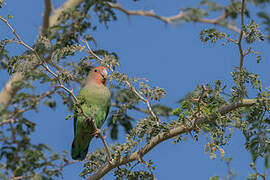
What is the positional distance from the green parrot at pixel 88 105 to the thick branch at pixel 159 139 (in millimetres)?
1254

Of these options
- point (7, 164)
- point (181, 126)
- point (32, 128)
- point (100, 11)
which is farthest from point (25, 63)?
point (100, 11)

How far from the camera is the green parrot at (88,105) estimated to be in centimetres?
570

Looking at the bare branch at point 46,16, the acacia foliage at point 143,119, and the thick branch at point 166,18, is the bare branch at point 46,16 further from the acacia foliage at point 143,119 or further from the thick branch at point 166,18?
the acacia foliage at point 143,119

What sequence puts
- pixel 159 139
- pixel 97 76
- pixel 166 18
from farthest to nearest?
pixel 166 18 → pixel 97 76 → pixel 159 139

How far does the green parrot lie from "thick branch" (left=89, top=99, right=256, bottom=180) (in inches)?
49.4

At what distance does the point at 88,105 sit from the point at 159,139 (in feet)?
6.02

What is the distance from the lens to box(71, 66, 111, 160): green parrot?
5.70m

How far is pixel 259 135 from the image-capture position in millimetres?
3727

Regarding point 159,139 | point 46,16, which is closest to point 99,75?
point 159,139

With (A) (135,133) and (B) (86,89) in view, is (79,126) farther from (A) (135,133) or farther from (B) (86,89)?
(A) (135,133)

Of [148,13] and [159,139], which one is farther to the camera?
[148,13]

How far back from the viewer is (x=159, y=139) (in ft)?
13.3

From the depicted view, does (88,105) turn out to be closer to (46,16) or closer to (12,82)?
(12,82)

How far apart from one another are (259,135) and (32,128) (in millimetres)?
2367
